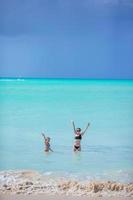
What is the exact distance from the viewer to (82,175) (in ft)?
8.28

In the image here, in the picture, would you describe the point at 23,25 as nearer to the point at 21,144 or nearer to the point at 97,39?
the point at 97,39

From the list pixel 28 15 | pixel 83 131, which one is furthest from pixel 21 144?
pixel 28 15

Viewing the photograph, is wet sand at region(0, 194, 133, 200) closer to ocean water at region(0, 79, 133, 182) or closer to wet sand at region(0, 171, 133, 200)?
wet sand at region(0, 171, 133, 200)

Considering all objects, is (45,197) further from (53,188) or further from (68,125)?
(68,125)

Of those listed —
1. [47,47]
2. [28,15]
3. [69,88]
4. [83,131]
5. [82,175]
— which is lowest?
[82,175]

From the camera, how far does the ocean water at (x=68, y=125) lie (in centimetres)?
254

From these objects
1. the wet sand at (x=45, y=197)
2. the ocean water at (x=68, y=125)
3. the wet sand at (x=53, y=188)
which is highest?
the ocean water at (x=68, y=125)

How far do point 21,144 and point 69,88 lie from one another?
412 mm

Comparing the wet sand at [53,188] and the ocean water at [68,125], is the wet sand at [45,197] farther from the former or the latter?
the ocean water at [68,125]

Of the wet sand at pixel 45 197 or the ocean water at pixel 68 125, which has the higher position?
the ocean water at pixel 68 125

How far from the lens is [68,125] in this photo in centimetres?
260

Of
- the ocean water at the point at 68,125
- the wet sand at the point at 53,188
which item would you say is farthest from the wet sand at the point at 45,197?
the ocean water at the point at 68,125

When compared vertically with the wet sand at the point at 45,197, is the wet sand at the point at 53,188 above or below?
above

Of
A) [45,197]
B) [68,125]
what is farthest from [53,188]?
[68,125]
